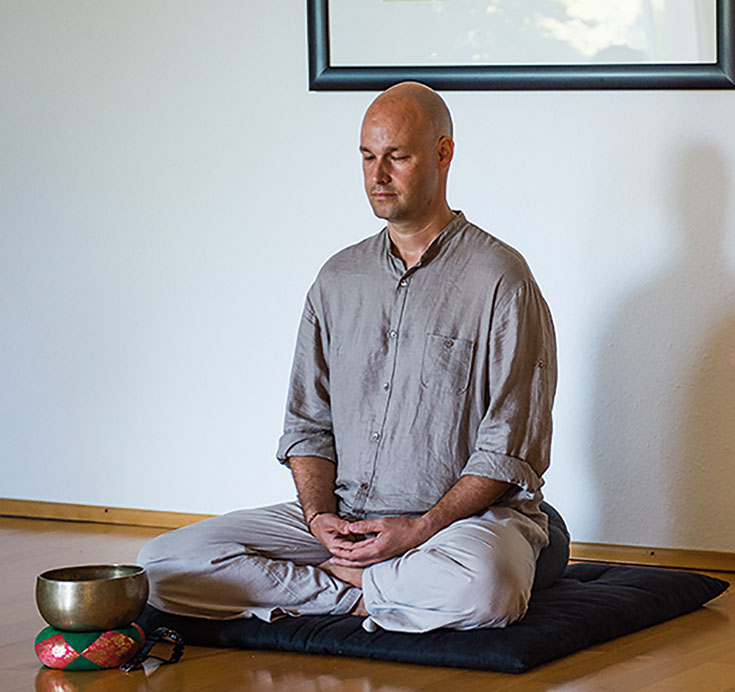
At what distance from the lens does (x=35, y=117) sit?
4004 mm

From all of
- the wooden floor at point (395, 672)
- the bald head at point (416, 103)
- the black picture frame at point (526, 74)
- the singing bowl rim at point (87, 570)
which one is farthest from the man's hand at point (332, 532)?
the black picture frame at point (526, 74)

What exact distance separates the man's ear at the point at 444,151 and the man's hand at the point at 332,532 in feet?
2.54

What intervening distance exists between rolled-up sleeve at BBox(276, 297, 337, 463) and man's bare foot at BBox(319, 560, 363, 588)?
11.1 inches

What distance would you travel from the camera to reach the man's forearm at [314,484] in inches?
107

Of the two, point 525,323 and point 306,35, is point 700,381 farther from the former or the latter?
point 306,35

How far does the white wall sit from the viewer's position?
3.32 m

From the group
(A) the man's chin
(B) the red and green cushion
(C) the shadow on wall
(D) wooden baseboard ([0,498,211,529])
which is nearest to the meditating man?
(A) the man's chin

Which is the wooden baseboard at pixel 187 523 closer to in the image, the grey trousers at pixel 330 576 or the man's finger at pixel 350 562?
the grey trousers at pixel 330 576

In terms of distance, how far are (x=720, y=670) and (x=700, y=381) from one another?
3.67 ft

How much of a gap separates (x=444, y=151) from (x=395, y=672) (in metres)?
1.08

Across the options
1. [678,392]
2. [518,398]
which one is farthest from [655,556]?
[518,398]

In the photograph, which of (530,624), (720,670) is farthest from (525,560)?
(720,670)

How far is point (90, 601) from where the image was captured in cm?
231

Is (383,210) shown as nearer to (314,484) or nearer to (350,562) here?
(314,484)
